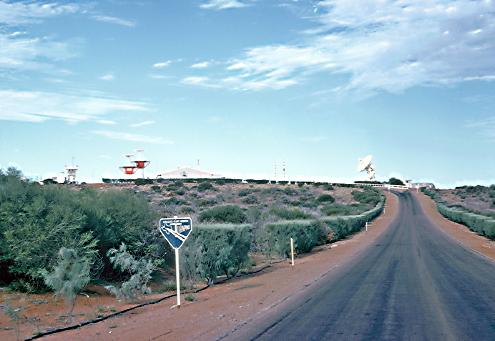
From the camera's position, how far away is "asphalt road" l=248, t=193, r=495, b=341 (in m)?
11.8

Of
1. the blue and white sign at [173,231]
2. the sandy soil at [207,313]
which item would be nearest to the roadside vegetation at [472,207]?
the sandy soil at [207,313]

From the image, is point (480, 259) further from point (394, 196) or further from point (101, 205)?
point (394, 196)

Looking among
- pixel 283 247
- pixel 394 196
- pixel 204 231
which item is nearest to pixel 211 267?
pixel 204 231

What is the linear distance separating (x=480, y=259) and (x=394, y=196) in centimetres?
9908

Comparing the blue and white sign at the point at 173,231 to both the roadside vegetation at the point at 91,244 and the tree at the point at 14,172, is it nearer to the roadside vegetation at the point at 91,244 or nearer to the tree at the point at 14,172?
the roadside vegetation at the point at 91,244

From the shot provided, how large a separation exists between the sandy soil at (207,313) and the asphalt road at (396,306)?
872 millimetres

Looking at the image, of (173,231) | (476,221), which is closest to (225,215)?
(173,231)

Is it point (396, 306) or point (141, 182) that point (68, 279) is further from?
point (141, 182)

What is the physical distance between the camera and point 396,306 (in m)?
15.0

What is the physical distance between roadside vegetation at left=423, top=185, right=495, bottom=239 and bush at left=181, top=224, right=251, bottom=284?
107 ft

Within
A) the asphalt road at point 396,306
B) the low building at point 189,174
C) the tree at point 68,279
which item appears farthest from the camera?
the low building at point 189,174

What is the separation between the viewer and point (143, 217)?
2377 centimetres

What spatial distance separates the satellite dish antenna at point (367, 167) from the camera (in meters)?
169

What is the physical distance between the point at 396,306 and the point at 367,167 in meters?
161
